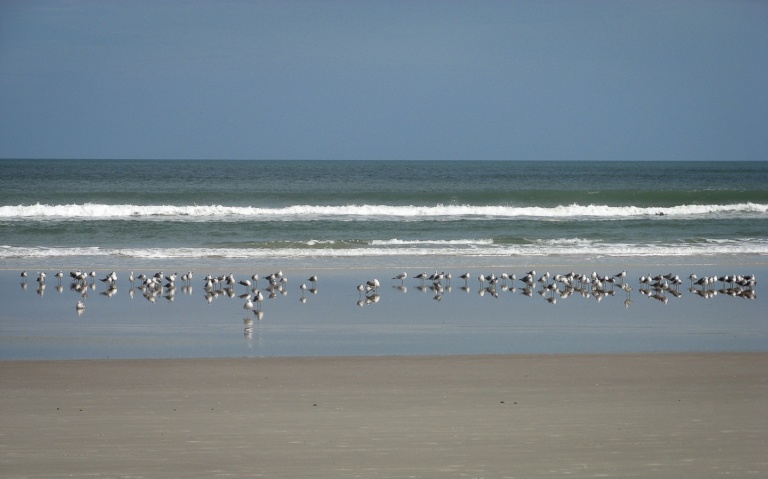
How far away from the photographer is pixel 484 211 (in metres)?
35.7

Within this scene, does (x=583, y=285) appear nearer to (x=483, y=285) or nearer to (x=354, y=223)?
(x=483, y=285)

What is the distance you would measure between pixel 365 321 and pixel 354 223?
60.4ft

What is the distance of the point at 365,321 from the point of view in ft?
39.1

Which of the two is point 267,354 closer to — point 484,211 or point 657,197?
point 484,211

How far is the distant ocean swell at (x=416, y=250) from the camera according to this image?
21.4 metres

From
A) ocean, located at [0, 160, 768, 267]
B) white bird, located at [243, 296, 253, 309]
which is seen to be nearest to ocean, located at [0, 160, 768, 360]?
white bird, located at [243, 296, 253, 309]

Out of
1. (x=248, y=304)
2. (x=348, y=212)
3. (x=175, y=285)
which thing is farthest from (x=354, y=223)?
(x=248, y=304)

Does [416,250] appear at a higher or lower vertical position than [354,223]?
lower

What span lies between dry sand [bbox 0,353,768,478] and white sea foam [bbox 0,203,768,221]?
76.2 ft

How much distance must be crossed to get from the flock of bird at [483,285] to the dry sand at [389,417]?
526 centimetres

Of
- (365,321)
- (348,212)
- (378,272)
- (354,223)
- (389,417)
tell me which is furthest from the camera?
(348,212)

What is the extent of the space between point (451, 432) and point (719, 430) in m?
2.00

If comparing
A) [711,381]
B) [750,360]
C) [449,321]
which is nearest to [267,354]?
[449,321]

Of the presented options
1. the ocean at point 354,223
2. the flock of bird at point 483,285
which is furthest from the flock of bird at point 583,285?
the ocean at point 354,223
